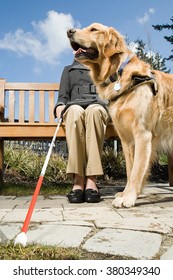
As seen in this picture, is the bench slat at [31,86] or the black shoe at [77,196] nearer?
the black shoe at [77,196]

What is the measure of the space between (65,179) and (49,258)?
444 cm

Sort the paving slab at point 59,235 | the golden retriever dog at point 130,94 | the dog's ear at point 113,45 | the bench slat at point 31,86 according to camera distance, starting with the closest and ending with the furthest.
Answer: the paving slab at point 59,235, the golden retriever dog at point 130,94, the dog's ear at point 113,45, the bench slat at point 31,86

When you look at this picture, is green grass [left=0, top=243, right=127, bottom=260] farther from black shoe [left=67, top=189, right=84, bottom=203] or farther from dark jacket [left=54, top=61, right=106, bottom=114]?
dark jacket [left=54, top=61, right=106, bottom=114]

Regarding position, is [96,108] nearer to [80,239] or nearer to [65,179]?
[80,239]

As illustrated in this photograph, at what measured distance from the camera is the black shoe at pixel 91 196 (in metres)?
2.96

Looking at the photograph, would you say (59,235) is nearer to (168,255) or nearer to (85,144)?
(168,255)

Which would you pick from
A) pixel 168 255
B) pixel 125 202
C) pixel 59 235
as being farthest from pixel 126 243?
pixel 125 202

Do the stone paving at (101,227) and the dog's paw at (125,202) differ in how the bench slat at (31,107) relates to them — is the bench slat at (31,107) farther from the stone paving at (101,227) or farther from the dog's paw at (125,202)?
the dog's paw at (125,202)

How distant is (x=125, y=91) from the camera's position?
2885 millimetres

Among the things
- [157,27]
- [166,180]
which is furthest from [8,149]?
[157,27]

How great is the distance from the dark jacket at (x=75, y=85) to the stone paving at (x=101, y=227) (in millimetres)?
1099

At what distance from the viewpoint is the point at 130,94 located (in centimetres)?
288

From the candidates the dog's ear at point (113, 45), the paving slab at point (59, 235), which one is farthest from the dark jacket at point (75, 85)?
the paving slab at point (59, 235)

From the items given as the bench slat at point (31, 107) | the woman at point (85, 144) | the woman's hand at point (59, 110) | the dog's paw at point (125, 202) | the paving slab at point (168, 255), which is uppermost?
the bench slat at point (31, 107)
